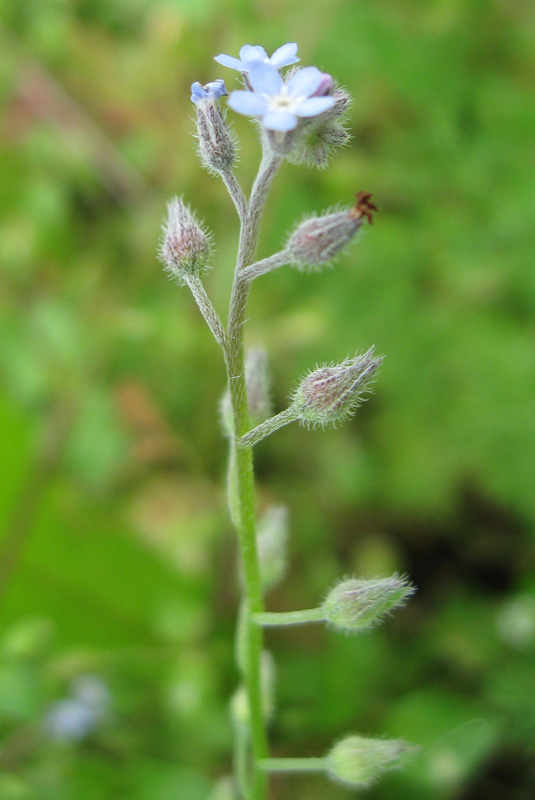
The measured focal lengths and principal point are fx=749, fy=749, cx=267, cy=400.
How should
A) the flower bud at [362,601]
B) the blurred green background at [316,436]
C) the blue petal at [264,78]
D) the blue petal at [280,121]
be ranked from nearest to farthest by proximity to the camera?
the blue petal at [280,121]
the blue petal at [264,78]
the flower bud at [362,601]
the blurred green background at [316,436]

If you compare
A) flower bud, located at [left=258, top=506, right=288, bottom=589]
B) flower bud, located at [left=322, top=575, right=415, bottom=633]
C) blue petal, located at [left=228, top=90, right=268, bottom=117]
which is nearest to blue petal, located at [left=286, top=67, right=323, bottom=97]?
blue petal, located at [left=228, top=90, right=268, bottom=117]

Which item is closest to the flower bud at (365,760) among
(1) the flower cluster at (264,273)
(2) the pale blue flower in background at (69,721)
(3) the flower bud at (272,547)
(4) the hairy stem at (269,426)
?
(1) the flower cluster at (264,273)

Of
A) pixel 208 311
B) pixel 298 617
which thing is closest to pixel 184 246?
pixel 208 311

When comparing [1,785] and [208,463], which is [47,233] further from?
[1,785]

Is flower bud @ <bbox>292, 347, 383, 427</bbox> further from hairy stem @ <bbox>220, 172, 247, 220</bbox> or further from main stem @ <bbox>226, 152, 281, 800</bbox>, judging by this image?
hairy stem @ <bbox>220, 172, 247, 220</bbox>

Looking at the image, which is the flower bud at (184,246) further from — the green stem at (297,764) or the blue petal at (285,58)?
the green stem at (297,764)

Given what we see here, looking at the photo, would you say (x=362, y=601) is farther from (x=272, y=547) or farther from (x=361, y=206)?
(x=361, y=206)
